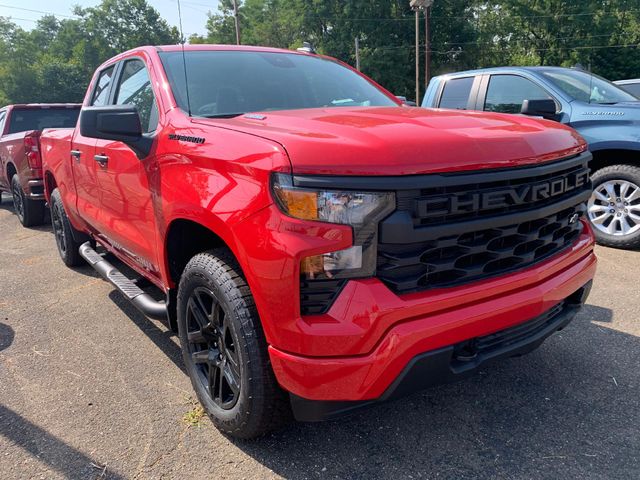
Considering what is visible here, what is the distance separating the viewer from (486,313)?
6.31 ft

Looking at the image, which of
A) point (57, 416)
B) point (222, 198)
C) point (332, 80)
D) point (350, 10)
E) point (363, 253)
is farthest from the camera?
point (350, 10)

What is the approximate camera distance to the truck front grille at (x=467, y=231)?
70.2 inches

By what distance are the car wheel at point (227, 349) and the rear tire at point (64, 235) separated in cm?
303

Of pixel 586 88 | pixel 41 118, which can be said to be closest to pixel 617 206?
pixel 586 88

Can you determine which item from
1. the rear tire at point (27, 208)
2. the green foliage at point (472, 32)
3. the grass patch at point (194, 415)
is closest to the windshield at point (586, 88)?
the grass patch at point (194, 415)

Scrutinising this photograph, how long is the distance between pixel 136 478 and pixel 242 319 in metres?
0.87

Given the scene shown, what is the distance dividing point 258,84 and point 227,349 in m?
1.66

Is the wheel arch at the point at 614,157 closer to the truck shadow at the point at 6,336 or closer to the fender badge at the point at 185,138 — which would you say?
the fender badge at the point at 185,138

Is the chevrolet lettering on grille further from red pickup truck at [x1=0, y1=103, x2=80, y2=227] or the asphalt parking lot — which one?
red pickup truck at [x1=0, y1=103, x2=80, y2=227]

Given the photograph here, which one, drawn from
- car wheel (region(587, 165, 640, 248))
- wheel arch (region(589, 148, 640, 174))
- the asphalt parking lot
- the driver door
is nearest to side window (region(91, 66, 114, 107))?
the driver door

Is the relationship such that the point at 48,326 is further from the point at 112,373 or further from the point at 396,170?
the point at 396,170

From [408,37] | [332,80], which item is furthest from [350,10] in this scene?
[332,80]

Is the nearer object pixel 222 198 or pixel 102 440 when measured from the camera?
pixel 222 198

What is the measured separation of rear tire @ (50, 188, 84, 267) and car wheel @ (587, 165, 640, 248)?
5.17 m
